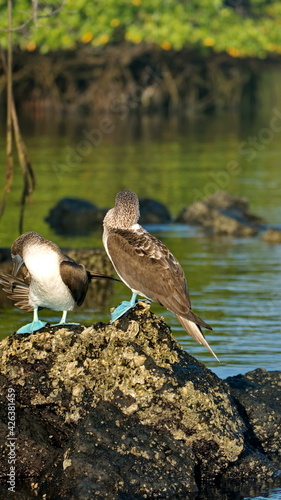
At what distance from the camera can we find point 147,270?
726cm

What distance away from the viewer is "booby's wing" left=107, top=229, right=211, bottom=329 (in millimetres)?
7242

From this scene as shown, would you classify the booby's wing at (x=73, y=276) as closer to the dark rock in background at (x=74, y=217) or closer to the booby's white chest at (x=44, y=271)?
the booby's white chest at (x=44, y=271)

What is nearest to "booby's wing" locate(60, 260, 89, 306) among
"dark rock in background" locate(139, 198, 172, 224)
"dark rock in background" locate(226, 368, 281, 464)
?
"dark rock in background" locate(226, 368, 281, 464)

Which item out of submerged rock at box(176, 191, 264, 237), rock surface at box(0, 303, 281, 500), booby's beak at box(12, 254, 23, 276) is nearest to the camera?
rock surface at box(0, 303, 281, 500)

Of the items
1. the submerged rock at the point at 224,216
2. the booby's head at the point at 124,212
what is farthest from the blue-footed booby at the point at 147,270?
the submerged rock at the point at 224,216

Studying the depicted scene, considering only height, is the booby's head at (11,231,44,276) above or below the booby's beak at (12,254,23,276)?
above

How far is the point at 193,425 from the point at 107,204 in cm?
1419

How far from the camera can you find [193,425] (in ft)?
22.8

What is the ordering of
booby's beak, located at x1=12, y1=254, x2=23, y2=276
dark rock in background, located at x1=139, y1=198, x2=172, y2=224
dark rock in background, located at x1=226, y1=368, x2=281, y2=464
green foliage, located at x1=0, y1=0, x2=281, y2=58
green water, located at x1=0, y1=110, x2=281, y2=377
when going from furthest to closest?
green foliage, located at x1=0, y1=0, x2=281, y2=58 → dark rock in background, located at x1=139, y1=198, x2=172, y2=224 → green water, located at x1=0, y1=110, x2=281, y2=377 → booby's beak, located at x1=12, y1=254, x2=23, y2=276 → dark rock in background, located at x1=226, y1=368, x2=281, y2=464

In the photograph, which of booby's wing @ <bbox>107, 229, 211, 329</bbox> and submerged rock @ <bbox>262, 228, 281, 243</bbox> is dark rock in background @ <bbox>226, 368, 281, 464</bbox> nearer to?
booby's wing @ <bbox>107, 229, 211, 329</bbox>

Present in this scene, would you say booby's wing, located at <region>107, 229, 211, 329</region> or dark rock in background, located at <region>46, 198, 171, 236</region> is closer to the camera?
booby's wing, located at <region>107, 229, 211, 329</region>

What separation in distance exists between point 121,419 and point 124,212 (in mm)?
1344

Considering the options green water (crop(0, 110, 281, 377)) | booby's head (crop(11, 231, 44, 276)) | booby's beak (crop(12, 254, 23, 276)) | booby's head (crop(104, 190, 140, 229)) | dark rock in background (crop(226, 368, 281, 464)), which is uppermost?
booby's head (crop(104, 190, 140, 229))

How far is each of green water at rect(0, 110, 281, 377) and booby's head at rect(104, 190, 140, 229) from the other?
2.29 metres
